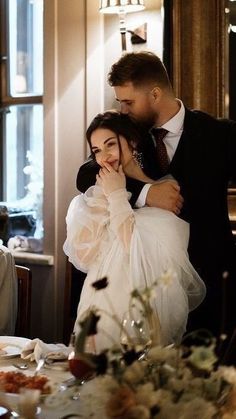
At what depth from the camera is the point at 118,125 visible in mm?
2051

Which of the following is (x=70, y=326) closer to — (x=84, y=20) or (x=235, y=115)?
(x=235, y=115)

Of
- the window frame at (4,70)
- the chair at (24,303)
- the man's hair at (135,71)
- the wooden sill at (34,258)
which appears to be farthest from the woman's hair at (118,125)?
the window frame at (4,70)

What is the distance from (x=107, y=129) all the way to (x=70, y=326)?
124 centimetres

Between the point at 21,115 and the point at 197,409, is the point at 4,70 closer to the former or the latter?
the point at 21,115

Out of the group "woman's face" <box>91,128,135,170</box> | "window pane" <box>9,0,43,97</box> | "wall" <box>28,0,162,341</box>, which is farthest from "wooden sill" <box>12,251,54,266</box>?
"woman's face" <box>91,128,135,170</box>

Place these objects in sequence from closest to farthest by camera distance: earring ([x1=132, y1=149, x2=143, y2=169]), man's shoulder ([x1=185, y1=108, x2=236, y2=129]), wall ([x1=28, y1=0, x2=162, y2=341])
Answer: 1. earring ([x1=132, y1=149, x2=143, y2=169])
2. man's shoulder ([x1=185, y1=108, x2=236, y2=129])
3. wall ([x1=28, y1=0, x2=162, y2=341])

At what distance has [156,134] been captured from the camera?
2.24 m

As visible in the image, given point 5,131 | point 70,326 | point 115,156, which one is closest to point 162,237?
point 115,156

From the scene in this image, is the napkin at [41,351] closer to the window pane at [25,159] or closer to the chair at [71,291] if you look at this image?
the chair at [71,291]

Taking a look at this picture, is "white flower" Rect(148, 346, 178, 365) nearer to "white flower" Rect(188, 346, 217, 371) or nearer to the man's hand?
"white flower" Rect(188, 346, 217, 371)

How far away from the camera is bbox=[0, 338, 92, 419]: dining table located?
1125mm

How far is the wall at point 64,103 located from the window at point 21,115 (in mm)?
232

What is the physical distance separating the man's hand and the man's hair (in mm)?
308

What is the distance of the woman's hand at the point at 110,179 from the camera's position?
2.04m
